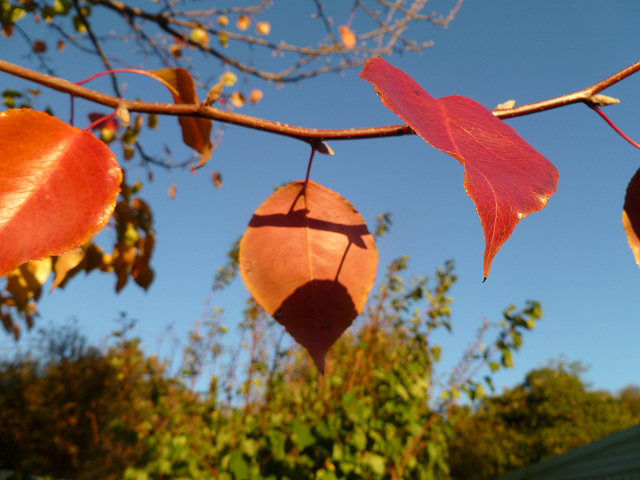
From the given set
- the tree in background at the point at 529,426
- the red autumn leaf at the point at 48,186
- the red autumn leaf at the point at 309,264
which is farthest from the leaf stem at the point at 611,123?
the tree in background at the point at 529,426

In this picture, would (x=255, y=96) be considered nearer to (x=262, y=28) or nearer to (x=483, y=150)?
(x=262, y=28)

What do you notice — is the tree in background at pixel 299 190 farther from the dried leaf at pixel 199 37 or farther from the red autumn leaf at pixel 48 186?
the dried leaf at pixel 199 37

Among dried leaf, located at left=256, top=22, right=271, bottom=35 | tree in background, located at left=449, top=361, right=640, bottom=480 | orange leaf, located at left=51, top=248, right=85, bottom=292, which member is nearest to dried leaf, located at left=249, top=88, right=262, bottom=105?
dried leaf, located at left=256, top=22, right=271, bottom=35

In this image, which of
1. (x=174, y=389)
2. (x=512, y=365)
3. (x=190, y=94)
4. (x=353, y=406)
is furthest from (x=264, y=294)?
→ (x=174, y=389)

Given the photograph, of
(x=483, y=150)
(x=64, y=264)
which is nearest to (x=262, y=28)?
(x=64, y=264)

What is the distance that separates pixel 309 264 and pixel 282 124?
0.12 metres

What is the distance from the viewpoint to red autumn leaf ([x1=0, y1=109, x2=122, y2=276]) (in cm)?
26

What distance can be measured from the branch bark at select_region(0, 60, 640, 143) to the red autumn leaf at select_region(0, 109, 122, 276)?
66mm

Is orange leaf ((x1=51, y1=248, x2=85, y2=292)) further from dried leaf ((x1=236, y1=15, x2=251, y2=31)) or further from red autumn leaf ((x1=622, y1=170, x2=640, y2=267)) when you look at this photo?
dried leaf ((x1=236, y1=15, x2=251, y2=31))

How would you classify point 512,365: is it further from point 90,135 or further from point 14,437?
point 14,437

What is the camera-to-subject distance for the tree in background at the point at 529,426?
12.0 ft

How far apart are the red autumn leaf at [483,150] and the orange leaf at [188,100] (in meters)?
0.28

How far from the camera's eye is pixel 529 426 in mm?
4180

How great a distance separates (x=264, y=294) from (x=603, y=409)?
5.35 meters
